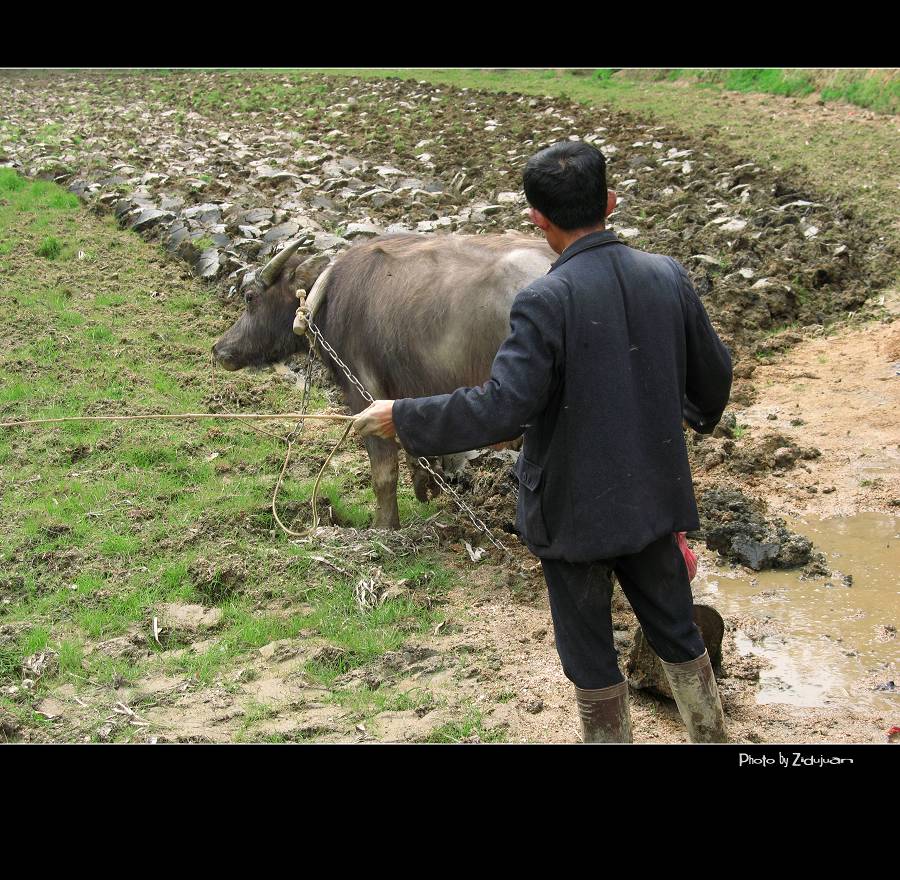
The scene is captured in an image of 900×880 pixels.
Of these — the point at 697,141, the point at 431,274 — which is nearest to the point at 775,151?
the point at 697,141

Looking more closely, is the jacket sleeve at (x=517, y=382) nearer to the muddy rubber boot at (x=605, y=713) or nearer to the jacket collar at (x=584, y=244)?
the jacket collar at (x=584, y=244)

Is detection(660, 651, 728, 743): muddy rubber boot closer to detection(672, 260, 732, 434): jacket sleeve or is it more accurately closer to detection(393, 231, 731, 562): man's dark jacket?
detection(393, 231, 731, 562): man's dark jacket

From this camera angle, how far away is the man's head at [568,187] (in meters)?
2.69

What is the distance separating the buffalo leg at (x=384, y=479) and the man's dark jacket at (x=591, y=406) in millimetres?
2765

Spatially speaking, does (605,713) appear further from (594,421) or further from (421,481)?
(421,481)

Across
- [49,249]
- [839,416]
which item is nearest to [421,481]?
[839,416]

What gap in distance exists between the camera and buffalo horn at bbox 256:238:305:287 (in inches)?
241

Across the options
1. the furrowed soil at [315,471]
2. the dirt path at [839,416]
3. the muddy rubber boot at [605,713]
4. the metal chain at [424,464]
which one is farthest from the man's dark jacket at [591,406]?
the dirt path at [839,416]

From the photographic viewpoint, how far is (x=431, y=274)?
541cm

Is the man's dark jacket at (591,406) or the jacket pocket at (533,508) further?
the jacket pocket at (533,508)

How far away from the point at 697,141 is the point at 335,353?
28.3 ft

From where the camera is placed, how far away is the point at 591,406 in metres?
2.73

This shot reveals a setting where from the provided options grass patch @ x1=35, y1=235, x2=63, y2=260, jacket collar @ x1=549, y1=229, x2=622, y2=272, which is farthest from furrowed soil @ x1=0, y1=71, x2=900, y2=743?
jacket collar @ x1=549, y1=229, x2=622, y2=272

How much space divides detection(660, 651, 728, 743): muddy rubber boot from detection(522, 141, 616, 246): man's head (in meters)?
1.33
